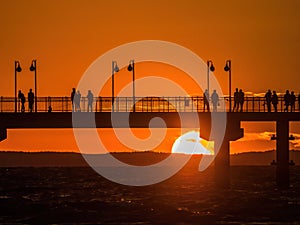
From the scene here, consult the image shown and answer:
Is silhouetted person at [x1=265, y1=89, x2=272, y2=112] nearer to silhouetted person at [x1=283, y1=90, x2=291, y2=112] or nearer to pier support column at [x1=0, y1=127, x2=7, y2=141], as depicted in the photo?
silhouetted person at [x1=283, y1=90, x2=291, y2=112]

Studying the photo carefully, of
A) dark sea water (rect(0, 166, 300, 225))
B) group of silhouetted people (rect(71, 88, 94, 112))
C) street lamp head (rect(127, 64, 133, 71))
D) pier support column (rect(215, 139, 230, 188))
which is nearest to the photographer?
dark sea water (rect(0, 166, 300, 225))

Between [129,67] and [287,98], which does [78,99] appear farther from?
[287,98]

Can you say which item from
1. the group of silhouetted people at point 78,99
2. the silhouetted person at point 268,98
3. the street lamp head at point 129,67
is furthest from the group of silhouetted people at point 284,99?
the group of silhouetted people at point 78,99

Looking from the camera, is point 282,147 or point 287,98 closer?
point 287,98

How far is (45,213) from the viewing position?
91875 millimetres

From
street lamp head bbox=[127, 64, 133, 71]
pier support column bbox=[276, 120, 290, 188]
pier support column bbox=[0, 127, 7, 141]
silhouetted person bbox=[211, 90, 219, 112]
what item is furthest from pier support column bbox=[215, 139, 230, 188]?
pier support column bbox=[0, 127, 7, 141]

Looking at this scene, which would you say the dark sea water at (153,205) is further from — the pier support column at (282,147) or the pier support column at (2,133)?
the pier support column at (2,133)

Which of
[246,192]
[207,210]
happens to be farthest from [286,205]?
[246,192]

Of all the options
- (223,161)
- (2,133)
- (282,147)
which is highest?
(2,133)

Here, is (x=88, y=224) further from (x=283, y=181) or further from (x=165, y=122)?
(x=283, y=181)

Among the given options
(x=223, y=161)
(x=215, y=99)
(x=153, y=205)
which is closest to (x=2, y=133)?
(x=153, y=205)

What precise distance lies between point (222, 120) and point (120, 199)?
49.4 feet

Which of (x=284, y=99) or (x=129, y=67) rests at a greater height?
(x=129, y=67)

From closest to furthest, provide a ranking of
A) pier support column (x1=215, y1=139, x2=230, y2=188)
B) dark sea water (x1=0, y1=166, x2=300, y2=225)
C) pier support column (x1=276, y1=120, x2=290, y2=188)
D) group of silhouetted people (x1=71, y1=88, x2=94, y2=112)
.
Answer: dark sea water (x1=0, y1=166, x2=300, y2=225), group of silhouetted people (x1=71, y1=88, x2=94, y2=112), pier support column (x1=276, y1=120, x2=290, y2=188), pier support column (x1=215, y1=139, x2=230, y2=188)
